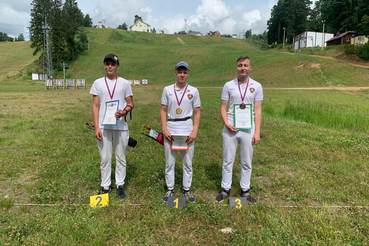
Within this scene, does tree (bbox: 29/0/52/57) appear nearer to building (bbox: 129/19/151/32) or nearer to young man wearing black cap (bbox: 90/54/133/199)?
young man wearing black cap (bbox: 90/54/133/199)

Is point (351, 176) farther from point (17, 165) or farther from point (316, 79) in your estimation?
point (316, 79)

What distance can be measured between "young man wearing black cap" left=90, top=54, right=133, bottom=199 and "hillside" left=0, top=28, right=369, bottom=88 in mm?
35897

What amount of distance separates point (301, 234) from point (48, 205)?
3.84m

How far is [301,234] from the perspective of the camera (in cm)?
322

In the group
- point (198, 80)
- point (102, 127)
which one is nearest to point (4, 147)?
point (102, 127)

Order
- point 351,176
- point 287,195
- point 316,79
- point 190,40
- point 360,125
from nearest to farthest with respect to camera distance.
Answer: point 287,195 < point 351,176 < point 360,125 < point 316,79 < point 190,40

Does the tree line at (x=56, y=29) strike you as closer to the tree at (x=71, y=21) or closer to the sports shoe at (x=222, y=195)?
the tree at (x=71, y=21)

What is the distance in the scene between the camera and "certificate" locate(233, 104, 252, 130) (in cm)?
390

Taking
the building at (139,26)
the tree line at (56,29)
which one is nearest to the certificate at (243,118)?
the tree line at (56,29)

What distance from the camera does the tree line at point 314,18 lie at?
6444 cm

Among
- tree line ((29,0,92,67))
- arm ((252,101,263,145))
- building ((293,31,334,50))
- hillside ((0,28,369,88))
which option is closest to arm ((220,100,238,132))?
arm ((252,101,263,145))

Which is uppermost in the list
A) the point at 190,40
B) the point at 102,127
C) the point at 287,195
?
the point at 190,40

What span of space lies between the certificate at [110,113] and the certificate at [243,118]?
1936 mm

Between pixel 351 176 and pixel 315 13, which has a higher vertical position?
pixel 315 13
